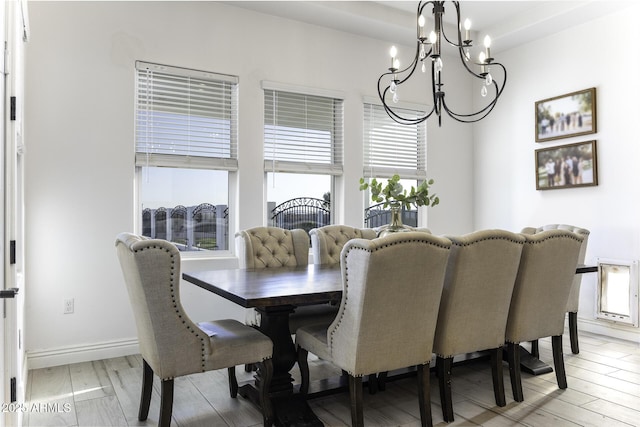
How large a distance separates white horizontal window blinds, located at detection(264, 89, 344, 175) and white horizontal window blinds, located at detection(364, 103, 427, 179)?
367mm

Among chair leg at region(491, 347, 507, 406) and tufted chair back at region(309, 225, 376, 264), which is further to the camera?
tufted chair back at region(309, 225, 376, 264)

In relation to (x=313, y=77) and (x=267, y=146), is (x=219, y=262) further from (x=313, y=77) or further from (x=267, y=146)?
(x=313, y=77)

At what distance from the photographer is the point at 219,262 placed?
4.11 meters

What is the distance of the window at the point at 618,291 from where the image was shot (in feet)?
13.4

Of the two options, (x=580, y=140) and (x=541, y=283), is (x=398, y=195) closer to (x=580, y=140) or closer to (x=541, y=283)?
(x=541, y=283)

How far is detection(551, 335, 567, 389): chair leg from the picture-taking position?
2879 mm

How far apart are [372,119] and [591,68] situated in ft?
7.14

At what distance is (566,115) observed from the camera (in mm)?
4695

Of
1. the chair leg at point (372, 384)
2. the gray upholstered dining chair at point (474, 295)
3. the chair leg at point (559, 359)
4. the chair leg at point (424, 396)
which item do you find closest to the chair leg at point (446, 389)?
the gray upholstered dining chair at point (474, 295)

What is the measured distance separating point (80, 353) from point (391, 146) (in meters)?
3.59

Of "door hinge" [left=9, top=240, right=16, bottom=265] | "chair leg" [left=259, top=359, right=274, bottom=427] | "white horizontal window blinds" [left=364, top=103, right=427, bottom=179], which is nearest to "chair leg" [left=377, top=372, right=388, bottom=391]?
"chair leg" [left=259, top=359, right=274, bottom=427]

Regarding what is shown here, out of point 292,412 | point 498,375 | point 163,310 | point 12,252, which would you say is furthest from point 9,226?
point 498,375

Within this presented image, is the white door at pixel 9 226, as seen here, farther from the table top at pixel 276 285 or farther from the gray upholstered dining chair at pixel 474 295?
the gray upholstered dining chair at pixel 474 295

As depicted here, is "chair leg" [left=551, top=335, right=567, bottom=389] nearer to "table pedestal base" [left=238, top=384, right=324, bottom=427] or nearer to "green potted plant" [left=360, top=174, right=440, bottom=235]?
"green potted plant" [left=360, top=174, right=440, bottom=235]
